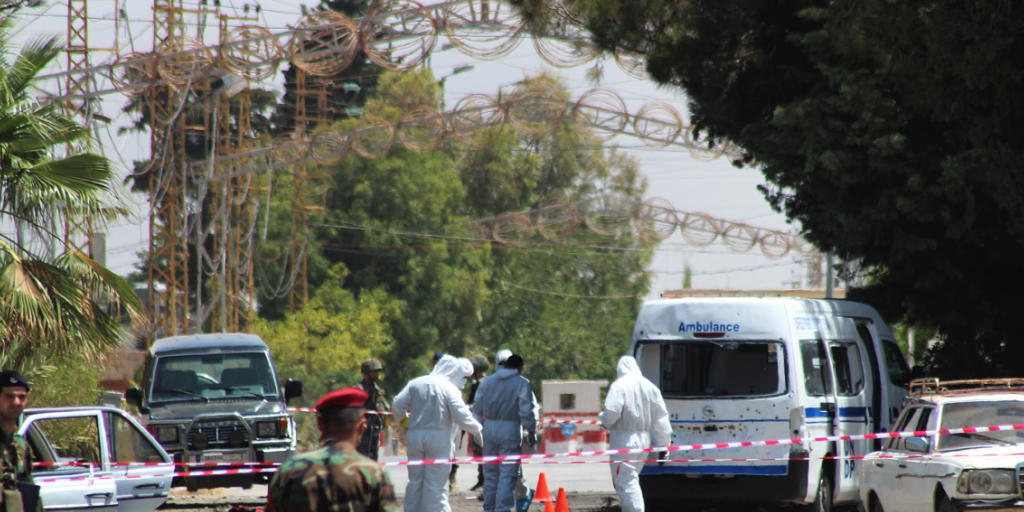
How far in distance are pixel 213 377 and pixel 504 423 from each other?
185 inches

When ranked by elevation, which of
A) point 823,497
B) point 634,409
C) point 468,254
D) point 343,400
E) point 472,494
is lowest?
point 472,494

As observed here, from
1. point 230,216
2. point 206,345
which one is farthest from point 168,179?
point 206,345

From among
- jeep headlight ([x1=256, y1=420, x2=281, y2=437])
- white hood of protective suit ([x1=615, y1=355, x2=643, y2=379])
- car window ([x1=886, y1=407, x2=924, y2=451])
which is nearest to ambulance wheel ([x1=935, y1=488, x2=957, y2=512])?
car window ([x1=886, y1=407, x2=924, y2=451])

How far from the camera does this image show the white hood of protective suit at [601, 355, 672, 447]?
1306 centimetres

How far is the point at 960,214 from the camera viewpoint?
16156 millimetres

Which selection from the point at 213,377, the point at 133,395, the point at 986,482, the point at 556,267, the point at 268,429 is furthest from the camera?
the point at 556,267

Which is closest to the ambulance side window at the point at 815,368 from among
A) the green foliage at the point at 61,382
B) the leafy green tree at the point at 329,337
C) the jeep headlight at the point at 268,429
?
the jeep headlight at the point at 268,429

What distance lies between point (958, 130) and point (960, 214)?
105 centimetres

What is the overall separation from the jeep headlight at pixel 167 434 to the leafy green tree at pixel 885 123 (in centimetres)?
787

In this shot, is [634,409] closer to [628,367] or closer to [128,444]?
[628,367]

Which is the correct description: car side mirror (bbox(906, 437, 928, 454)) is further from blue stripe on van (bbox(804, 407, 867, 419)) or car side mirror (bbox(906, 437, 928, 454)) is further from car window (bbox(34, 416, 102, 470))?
car window (bbox(34, 416, 102, 470))

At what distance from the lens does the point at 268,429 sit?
53.1 ft

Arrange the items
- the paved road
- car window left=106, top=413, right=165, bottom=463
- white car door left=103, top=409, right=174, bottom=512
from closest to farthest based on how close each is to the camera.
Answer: white car door left=103, top=409, right=174, bottom=512 < car window left=106, top=413, right=165, bottom=463 < the paved road

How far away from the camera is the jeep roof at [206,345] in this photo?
16.8 meters
